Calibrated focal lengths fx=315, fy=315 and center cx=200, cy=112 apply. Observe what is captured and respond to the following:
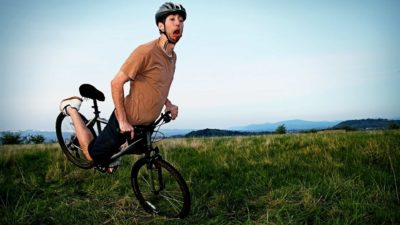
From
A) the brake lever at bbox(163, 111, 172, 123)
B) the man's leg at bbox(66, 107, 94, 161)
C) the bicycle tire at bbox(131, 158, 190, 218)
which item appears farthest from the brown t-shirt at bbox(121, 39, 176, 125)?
→ the man's leg at bbox(66, 107, 94, 161)

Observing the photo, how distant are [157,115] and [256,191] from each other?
7.13 ft

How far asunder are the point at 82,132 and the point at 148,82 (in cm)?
175

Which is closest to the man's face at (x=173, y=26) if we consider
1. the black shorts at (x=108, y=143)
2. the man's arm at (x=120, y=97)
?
the man's arm at (x=120, y=97)

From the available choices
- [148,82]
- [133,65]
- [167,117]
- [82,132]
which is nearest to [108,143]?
[82,132]

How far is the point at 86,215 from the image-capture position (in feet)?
14.4

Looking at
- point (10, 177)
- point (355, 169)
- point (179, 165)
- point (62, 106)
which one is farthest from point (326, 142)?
point (10, 177)

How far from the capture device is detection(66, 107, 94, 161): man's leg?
197 inches

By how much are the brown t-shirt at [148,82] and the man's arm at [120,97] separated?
0.09 m

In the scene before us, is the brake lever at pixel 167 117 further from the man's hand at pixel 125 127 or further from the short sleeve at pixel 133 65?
the short sleeve at pixel 133 65

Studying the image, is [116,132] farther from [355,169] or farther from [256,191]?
[355,169]

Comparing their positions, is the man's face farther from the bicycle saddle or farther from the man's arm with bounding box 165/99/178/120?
the bicycle saddle

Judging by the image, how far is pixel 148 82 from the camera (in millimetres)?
4059

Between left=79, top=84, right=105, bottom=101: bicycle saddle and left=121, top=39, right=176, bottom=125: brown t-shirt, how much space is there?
1107 millimetres

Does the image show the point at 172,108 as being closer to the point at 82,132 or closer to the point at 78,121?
the point at 82,132
